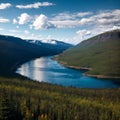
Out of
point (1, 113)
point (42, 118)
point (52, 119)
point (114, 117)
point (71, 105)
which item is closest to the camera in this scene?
point (1, 113)

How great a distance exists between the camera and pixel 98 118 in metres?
149

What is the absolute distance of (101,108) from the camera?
162750mm

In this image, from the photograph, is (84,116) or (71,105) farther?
(71,105)

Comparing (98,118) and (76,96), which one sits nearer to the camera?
(98,118)

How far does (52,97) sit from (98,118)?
39.8 m

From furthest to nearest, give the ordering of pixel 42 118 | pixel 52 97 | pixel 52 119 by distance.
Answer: pixel 52 97, pixel 52 119, pixel 42 118

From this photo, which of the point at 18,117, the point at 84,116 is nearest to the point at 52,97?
the point at 84,116

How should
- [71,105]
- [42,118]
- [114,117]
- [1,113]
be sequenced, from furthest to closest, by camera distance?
[71,105], [114,117], [42,118], [1,113]

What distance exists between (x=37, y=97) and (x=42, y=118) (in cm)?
4672

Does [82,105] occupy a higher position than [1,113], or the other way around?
[1,113]

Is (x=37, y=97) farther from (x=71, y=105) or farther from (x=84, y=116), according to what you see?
(x=84, y=116)

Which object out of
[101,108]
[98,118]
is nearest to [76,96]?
[101,108]

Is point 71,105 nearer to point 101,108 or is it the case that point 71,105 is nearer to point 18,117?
point 101,108

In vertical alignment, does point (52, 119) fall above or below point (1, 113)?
below
